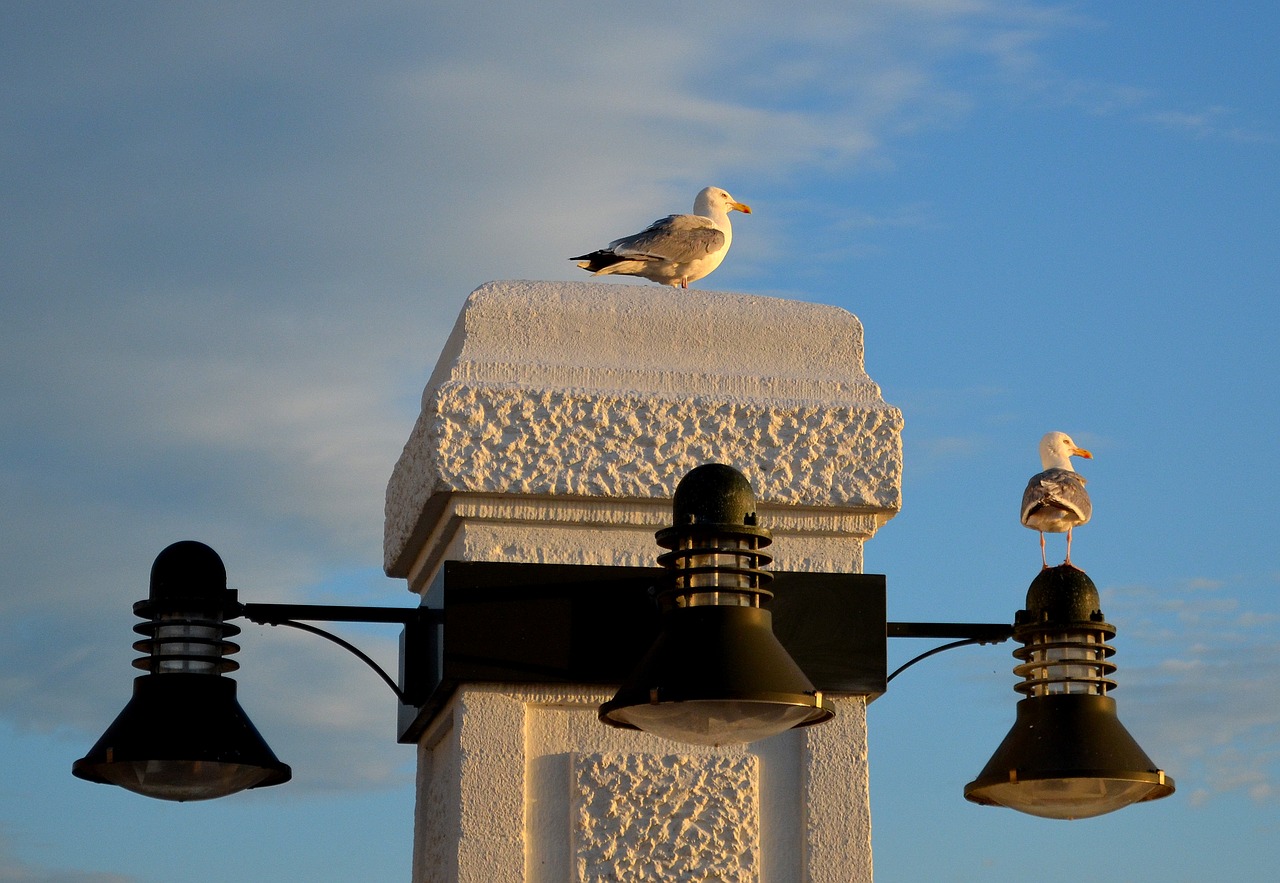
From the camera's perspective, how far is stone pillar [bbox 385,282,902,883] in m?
3.53

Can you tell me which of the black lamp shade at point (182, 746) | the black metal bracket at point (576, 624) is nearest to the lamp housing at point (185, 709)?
the black lamp shade at point (182, 746)

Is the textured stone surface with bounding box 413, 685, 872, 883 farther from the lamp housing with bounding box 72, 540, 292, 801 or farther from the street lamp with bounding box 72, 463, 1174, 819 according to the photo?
the lamp housing with bounding box 72, 540, 292, 801

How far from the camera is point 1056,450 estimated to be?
10.3 m

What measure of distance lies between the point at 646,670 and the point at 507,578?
77 cm

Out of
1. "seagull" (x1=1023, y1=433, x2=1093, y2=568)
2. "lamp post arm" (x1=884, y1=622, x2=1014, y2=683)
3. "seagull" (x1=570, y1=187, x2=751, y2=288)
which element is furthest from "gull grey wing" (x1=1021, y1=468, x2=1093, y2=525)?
"lamp post arm" (x1=884, y1=622, x2=1014, y2=683)

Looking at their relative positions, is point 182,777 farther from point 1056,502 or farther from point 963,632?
point 1056,502

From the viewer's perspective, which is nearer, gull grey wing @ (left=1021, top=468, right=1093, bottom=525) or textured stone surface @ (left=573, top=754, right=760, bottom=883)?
textured stone surface @ (left=573, top=754, right=760, bottom=883)

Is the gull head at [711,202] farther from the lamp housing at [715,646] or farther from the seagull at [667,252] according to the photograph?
the lamp housing at [715,646]

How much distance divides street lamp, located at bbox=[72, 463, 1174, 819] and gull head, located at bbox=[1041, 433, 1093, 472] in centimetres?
659

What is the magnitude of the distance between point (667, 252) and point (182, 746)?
3.44 metres

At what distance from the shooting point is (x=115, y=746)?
3301 millimetres

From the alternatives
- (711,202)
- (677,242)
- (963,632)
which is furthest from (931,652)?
(711,202)

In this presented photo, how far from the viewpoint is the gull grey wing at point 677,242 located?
20.9ft

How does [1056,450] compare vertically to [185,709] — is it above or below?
above
